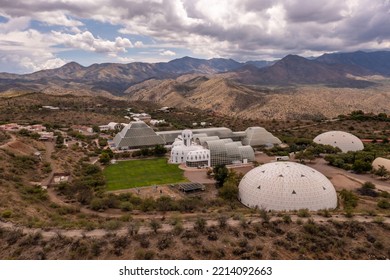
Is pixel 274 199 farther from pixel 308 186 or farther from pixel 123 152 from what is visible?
pixel 123 152

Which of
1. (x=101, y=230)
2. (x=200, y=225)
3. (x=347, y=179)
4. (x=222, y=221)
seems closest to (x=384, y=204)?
(x=347, y=179)

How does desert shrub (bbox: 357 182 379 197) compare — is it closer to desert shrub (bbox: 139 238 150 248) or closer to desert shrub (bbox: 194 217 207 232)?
desert shrub (bbox: 194 217 207 232)

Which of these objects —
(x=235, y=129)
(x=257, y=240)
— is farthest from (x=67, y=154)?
(x=235, y=129)

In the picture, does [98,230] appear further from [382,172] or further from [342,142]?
[342,142]

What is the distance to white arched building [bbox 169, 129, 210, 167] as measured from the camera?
83938 mm

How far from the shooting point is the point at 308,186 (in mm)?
52250

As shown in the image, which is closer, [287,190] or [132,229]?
[132,229]

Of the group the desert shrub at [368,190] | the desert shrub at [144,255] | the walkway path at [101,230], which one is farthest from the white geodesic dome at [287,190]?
the desert shrub at [144,255]

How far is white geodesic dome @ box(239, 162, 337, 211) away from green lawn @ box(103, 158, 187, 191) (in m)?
21.1

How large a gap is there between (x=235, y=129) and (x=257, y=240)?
367 ft

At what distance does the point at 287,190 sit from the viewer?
51.8 meters

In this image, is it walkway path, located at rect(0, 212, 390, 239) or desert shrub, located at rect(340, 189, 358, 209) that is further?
desert shrub, located at rect(340, 189, 358, 209)

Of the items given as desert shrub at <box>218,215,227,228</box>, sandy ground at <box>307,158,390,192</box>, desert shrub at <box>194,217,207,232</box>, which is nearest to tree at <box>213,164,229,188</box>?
sandy ground at <box>307,158,390,192</box>

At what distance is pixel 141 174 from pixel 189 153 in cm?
1535
